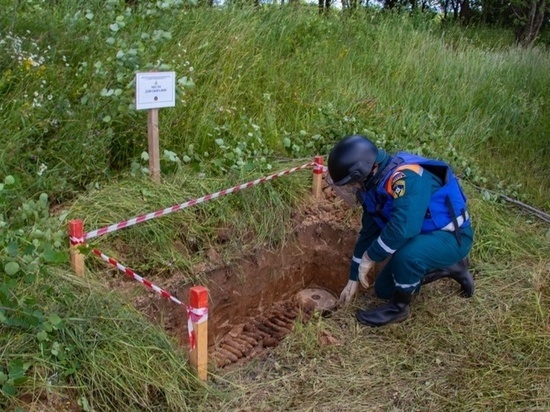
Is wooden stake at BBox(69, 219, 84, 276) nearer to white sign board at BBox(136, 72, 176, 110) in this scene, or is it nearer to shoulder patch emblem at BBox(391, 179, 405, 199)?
white sign board at BBox(136, 72, 176, 110)

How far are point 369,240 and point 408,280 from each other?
41 cm

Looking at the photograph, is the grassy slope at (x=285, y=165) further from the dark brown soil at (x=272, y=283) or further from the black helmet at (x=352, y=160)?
the black helmet at (x=352, y=160)

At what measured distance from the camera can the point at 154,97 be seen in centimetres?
389

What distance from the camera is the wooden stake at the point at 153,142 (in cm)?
394

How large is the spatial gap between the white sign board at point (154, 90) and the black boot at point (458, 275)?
6.75ft

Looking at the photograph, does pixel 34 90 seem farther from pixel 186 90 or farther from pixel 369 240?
pixel 369 240

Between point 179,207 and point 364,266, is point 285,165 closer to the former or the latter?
point 179,207

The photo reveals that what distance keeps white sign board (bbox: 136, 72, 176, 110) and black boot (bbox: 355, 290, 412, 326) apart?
190cm

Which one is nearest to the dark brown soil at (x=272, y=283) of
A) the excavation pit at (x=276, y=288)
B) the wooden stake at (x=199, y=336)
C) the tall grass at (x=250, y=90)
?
the excavation pit at (x=276, y=288)

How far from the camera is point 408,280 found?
3590 millimetres

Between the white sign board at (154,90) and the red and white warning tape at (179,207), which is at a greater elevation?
the white sign board at (154,90)

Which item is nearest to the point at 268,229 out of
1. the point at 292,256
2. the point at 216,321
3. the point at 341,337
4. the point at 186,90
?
the point at 292,256

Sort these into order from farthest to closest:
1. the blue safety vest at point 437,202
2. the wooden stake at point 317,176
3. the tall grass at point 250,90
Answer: the wooden stake at point 317,176 < the tall grass at point 250,90 < the blue safety vest at point 437,202

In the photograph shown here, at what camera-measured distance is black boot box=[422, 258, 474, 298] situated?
3832 mm
